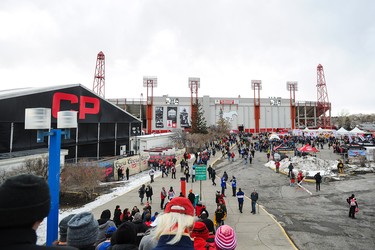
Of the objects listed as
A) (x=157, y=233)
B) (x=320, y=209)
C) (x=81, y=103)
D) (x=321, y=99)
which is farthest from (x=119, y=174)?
(x=321, y=99)

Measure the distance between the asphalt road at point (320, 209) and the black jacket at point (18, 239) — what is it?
900 cm

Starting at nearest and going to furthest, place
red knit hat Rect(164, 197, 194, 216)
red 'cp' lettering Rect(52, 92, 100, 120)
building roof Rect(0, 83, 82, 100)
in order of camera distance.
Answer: red knit hat Rect(164, 197, 194, 216) → building roof Rect(0, 83, 82, 100) → red 'cp' lettering Rect(52, 92, 100, 120)

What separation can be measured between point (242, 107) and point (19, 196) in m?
75.9

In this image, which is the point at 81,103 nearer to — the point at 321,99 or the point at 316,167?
the point at 316,167

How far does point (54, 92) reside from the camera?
2308cm

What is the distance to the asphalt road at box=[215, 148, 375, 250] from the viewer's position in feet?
28.9

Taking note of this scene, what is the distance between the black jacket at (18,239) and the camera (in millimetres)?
1288

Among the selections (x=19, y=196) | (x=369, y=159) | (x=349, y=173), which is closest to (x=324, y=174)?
(x=349, y=173)

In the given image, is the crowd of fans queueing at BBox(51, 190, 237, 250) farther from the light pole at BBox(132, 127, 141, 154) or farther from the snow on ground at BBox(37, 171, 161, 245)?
the light pole at BBox(132, 127, 141, 154)

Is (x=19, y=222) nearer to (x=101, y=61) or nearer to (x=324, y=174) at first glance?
(x=324, y=174)

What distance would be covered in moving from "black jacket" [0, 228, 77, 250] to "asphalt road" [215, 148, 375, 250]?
900cm

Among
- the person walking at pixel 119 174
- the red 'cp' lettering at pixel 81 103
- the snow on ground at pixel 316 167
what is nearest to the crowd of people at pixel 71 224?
the person walking at pixel 119 174

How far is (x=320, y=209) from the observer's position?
1262 cm

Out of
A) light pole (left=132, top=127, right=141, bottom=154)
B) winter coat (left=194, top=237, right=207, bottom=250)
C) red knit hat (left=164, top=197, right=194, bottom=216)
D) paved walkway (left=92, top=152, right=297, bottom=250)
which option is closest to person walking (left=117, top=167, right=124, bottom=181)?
paved walkway (left=92, top=152, right=297, bottom=250)
